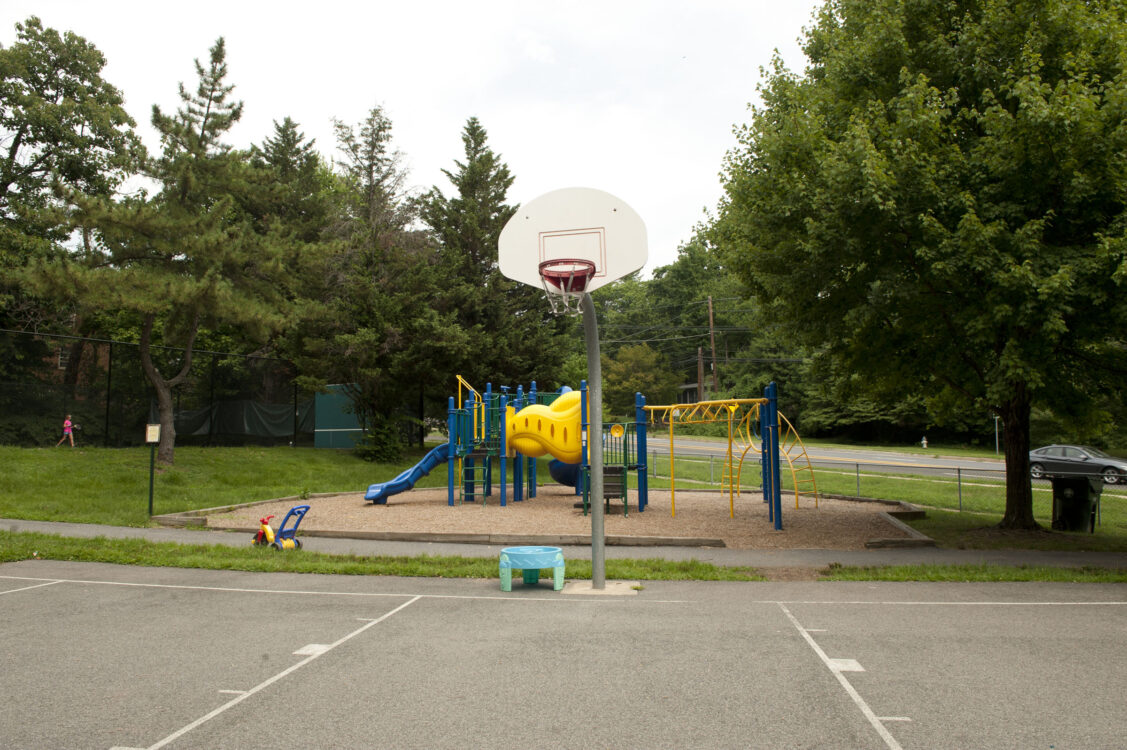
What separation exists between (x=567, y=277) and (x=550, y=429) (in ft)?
29.8

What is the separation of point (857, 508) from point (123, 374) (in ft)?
75.2

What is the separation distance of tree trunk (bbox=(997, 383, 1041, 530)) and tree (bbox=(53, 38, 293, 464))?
61.6 feet

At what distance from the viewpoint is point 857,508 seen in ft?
59.7

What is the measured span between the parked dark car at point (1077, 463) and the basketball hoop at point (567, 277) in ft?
75.2

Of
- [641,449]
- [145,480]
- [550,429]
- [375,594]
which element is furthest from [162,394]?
[375,594]

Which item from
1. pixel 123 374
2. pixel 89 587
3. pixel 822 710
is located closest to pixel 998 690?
pixel 822 710

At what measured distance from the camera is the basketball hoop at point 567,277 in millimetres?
9422

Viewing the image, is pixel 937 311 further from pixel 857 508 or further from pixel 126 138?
pixel 126 138

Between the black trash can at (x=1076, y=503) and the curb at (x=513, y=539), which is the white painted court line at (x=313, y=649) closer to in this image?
the curb at (x=513, y=539)

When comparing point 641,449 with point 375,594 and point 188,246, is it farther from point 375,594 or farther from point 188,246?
point 188,246

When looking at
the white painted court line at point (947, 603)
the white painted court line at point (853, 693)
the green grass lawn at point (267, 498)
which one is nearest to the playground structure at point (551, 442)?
the green grass lawn at point (267, 498)

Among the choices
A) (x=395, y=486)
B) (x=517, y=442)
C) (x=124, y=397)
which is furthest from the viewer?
(x=124, y=397)

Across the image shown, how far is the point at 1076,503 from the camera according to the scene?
1470 centimetres

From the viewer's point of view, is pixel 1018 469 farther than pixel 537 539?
Yes
